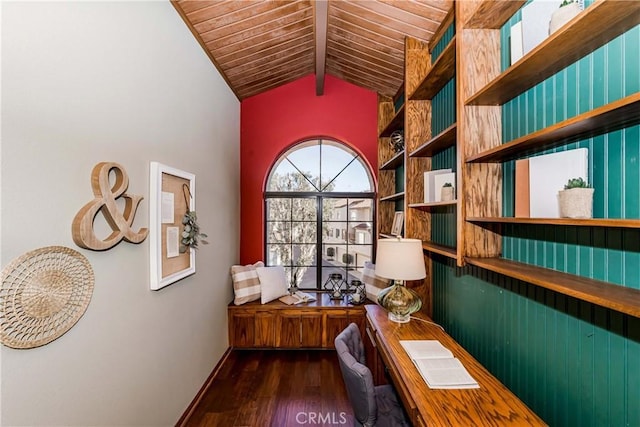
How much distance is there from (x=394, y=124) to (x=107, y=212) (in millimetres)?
2653

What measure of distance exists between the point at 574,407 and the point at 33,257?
2.11 m

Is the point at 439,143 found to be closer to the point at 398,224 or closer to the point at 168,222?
the point at 398,224

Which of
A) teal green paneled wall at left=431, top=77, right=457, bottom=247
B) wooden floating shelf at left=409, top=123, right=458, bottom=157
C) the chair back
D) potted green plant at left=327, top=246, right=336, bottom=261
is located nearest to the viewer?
the chair back

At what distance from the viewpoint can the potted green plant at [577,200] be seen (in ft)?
3.17

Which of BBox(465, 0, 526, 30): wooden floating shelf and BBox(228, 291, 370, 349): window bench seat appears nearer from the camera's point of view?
BBox(465, 0, 526, 30): wooden floating shelf

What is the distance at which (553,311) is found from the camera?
1224 mm

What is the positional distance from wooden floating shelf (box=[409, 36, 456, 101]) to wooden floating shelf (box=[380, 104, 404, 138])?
0.33 metres

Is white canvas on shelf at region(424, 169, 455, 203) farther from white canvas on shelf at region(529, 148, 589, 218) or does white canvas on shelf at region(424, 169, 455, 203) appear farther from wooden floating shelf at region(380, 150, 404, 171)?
white canvas on shelf at region(529, 148, 589, 218)

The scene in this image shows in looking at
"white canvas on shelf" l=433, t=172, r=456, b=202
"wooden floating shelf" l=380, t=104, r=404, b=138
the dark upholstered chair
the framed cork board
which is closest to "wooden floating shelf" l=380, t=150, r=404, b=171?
"wooden floating shelf" l=380, t=104, r=404, b=138

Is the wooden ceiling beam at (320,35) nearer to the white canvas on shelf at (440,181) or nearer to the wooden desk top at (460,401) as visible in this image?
the white canvas on shelf at (440,181)

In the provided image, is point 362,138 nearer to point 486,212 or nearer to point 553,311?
point 486,212

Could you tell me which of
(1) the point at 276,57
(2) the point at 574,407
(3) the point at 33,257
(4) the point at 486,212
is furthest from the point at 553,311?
(1) the point at 276,57

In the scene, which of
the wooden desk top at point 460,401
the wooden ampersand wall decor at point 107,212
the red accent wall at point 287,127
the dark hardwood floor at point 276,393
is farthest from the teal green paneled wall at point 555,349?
the red accent wall at point 287,127

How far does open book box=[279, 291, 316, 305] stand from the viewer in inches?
130
